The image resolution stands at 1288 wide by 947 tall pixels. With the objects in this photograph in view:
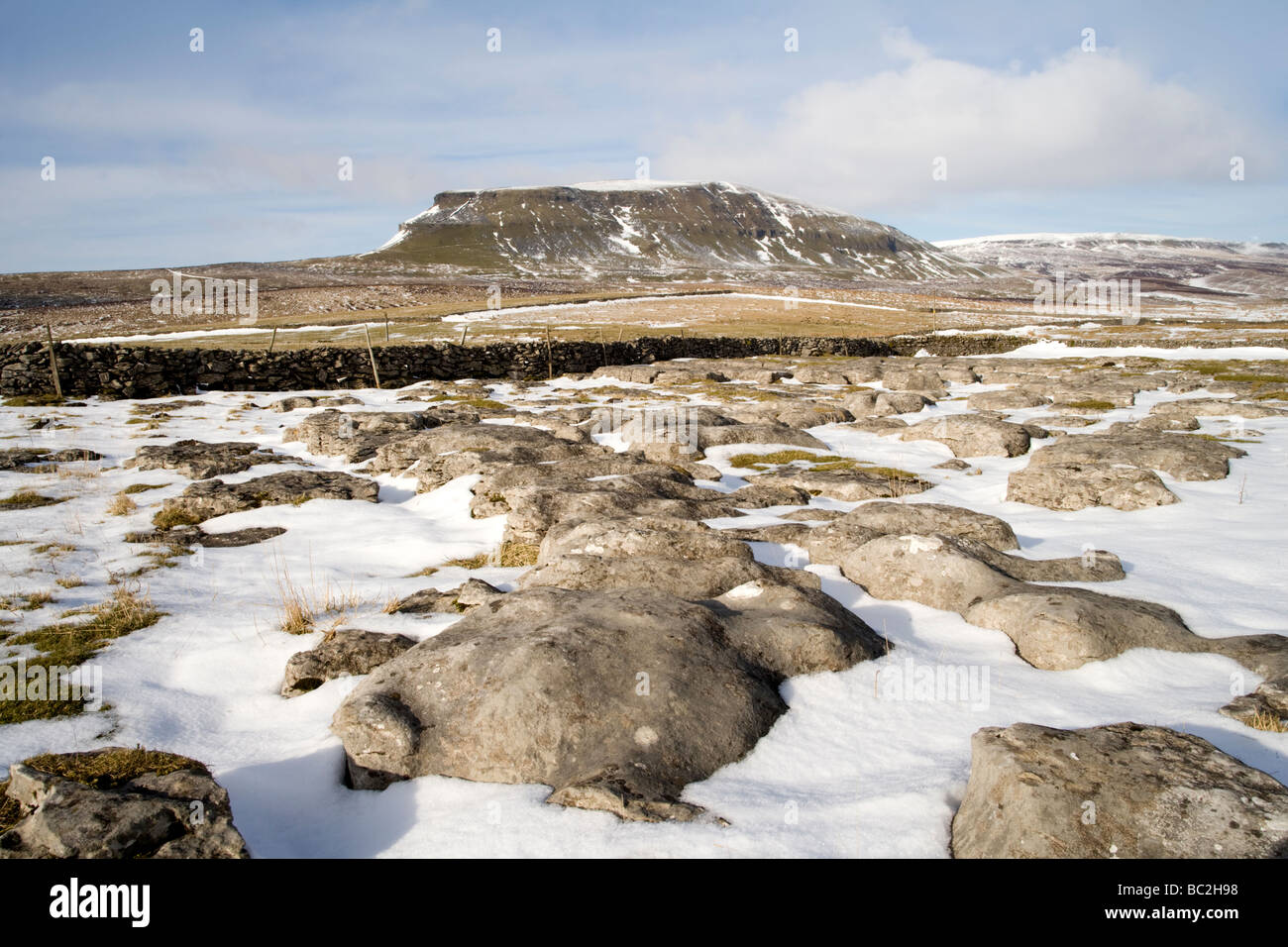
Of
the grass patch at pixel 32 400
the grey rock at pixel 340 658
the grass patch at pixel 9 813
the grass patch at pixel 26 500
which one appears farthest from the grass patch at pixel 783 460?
the grass patch at pixel 32 400

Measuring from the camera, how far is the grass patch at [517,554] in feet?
34.8

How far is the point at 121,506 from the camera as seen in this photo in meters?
13.0

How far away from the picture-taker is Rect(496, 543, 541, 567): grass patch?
10.6 meters

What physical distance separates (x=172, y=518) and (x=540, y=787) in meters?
10.9

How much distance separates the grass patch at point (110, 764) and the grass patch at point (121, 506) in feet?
29.7

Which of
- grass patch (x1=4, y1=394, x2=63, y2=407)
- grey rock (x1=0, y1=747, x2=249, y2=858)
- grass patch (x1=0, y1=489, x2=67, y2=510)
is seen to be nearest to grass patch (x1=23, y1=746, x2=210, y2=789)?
grey rock (x1=0, y1=747, x2=249, y2=858)

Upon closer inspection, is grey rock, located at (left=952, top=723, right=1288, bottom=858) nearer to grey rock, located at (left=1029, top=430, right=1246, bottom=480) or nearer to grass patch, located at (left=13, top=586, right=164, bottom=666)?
grass patch, located at (left=13, top=586, right=164, bottom=666)

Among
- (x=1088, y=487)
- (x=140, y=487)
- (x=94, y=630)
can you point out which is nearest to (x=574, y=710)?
(x=94, y=630)

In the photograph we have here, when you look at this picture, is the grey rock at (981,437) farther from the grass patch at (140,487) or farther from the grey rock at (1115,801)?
the grass patch at (140,487)

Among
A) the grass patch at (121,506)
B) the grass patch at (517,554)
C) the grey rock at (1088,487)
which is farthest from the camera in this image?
the grey rock at (1088,487)

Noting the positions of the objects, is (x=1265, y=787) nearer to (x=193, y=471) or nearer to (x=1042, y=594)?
(x=1042, y=594)

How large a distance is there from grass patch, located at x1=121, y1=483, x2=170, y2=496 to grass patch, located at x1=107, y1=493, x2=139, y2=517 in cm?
101
